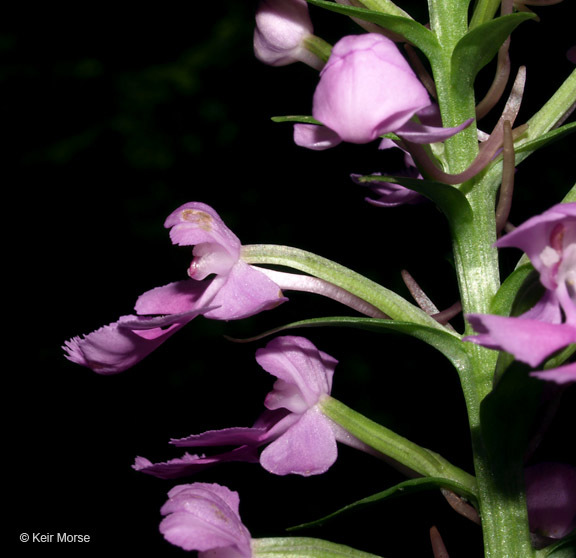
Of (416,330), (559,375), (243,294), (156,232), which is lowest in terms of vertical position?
(559,375)

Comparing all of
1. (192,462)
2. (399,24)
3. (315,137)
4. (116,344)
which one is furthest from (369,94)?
(192,462)

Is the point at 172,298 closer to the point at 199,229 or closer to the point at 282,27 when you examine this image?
the point at 199,229

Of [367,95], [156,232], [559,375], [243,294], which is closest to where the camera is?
[559,375]

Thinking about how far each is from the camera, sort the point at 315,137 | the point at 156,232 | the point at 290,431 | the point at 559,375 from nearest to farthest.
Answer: the point at 559,375 → the point at 315,137 → the point at 290,431 → the point at 156,232

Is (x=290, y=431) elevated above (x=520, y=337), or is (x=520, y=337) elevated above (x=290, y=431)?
(x=290, y=431)

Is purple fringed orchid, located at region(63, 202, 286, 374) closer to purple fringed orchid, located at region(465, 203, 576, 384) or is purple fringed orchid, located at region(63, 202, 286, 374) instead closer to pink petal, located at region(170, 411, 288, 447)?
pink petal, located at region(170, 411, 288, 447)

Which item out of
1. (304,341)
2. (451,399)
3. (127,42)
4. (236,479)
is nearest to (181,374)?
(236,479)

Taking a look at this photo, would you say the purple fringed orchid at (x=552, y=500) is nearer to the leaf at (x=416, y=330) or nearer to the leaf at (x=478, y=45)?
the leaf at (x=416, y=330)
